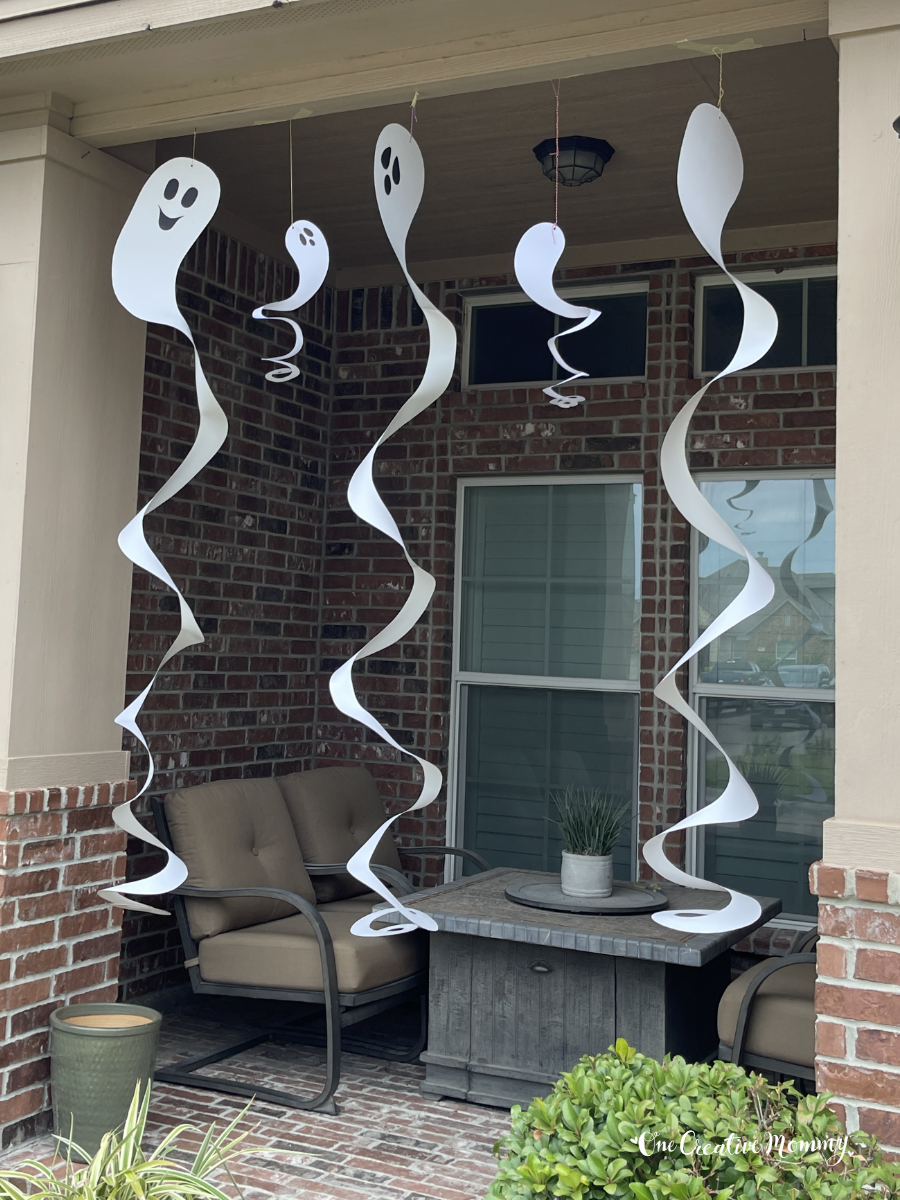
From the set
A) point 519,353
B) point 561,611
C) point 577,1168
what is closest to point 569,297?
point 519,353

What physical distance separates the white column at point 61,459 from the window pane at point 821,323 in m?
2.68

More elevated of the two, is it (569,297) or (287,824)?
(569,297)

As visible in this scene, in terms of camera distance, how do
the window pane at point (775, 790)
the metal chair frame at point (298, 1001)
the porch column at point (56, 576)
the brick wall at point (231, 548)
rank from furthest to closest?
1. the window pane at point (775, 790)
2. the brick wall at point (231, 548)
3. the metal chair frame at point (298, 1001)
4. the porch column at point (56, 576)

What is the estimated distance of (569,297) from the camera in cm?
521

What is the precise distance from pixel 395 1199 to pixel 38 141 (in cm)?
293

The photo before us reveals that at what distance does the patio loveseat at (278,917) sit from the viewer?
3789 mm

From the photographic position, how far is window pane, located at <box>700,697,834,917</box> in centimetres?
470

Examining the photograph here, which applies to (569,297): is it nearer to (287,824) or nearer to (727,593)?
(727,593)

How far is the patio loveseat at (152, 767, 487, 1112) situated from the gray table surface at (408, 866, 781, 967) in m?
0.27

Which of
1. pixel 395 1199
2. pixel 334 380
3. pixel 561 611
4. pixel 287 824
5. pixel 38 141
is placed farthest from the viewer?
pixel 334 380

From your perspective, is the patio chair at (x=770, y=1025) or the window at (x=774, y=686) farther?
the window at (x=774, y=686)

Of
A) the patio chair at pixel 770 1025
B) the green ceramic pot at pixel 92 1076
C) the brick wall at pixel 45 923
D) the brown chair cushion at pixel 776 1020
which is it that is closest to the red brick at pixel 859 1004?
the patio chair at pixel 770 1025

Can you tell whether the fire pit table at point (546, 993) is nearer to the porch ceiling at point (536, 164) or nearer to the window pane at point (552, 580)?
the window pane at point (552, 580)

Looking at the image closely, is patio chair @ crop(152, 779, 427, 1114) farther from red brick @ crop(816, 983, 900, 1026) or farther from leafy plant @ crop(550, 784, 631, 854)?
red brick @ crop(816, 983, 900, 1026)
